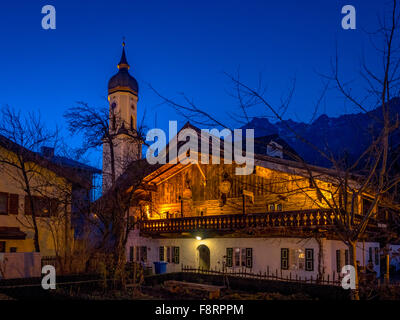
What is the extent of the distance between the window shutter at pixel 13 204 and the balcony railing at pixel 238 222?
8.19 m

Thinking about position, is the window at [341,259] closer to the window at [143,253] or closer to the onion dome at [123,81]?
the window at [143,253]

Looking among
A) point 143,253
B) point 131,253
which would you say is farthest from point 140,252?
point 131,253

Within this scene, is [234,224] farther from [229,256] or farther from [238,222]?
[229,256]

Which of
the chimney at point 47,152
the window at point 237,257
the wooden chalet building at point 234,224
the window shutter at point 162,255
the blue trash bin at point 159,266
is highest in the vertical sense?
the chimney at point 47,152

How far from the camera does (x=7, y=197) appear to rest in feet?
72.9

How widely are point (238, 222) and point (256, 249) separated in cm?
203

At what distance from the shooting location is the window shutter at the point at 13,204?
22.2 m

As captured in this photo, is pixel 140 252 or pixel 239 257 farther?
pixel 140 252

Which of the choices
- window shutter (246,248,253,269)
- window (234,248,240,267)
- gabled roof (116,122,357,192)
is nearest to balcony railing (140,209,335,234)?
window shutter (246,248,253,269)

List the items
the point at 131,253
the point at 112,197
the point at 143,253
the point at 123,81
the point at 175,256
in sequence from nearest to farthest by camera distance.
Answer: the point at 112,197
the point at 175,256
the point at 131,253
the point at 143,253
the point at 123,81

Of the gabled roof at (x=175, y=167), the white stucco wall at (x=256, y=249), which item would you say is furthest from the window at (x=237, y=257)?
the gabled roof at (x=175, y=167)

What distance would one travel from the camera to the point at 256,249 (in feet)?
72.6
